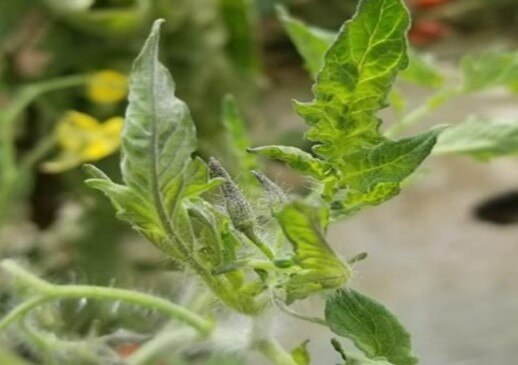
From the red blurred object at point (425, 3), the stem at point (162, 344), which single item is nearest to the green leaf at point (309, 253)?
the stem at point (162, 344)

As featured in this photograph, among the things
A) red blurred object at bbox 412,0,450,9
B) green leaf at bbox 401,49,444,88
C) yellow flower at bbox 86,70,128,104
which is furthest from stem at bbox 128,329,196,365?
red blurred object at bbox 412,0,450,9

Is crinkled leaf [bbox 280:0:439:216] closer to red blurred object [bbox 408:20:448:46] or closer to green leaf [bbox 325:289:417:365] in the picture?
green leaf [bbox 325:289:417:365]

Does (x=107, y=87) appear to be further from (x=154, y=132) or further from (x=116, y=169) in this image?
(x=154, y=132)

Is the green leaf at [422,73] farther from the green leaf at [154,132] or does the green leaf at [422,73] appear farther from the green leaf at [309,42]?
the green leaf at [154,132]

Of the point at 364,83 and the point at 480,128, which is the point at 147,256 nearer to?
the point at 480,128

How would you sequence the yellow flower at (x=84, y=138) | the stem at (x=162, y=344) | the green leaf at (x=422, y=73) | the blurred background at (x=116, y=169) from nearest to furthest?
the stem at (x=162, y=344) → the green leaf at (x=422, y=73) → the yellow flower at (x=84, y=138) → the blurred background at (x=116, y=169)

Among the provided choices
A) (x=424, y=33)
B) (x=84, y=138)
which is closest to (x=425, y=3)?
(x=424, y=33)

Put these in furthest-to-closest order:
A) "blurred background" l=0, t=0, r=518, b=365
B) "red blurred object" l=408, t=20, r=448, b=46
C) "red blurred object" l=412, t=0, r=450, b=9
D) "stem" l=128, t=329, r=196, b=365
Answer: "red blurred object" l=408, t=20, r=448, b=46 → "red blurred object" l=412, t=0, r=450, b=9 → "blurred background" l=0, t=0, r=518, b=365 → "stem" l=128, t=329, r=196, b=365

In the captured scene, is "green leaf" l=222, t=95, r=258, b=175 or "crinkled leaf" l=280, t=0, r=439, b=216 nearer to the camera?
"crinkled leaf" l=280, t=0, r=439, b=216
